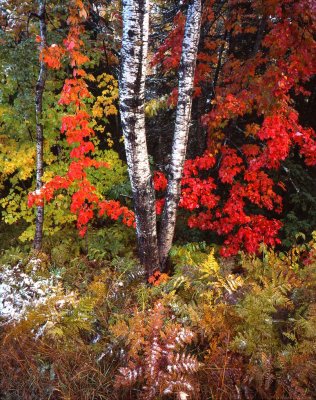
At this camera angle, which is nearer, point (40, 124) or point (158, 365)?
point (158, 365)

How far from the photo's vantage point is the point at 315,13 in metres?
5.48

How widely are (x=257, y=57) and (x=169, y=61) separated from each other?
1.89 meters

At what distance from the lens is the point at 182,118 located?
18.7ft

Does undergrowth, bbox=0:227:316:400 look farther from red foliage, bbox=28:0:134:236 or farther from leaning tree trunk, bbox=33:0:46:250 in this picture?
leaning tree trunk, bbox=33:0:46:250

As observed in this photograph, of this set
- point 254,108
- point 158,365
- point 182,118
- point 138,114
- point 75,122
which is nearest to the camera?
point 158,365

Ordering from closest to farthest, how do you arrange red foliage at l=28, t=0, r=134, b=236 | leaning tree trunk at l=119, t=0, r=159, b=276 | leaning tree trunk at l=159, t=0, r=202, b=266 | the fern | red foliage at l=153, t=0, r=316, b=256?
the fern < leaning tree trunk at l=119, t=0, r=159, b=276 < leaning tree trunk at l=159, t=0, r=202, b=266 < red foliage at l=153, t=0, r=316, b=256 < red foliage at l=28, t=0, r=134, b=236

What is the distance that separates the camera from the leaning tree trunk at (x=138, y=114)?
4.09 meters

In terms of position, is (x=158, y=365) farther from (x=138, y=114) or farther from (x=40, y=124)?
(x=40, y=124)

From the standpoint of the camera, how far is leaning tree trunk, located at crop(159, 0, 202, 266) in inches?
209

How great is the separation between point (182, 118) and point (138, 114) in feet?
4.35

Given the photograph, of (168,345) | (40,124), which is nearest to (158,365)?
(168,345)

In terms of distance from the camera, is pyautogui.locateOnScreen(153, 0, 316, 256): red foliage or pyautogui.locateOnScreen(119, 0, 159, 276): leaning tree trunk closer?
pyautogui.locateOnScreen(119, 0, 159, 276): leaning tree trunk

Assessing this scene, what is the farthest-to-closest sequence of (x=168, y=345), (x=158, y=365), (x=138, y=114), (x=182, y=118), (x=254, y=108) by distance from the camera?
(x=254, y=108), (x=182, y=118), (x=138, y=114), (x=168, y=345), (x=158, y=365)

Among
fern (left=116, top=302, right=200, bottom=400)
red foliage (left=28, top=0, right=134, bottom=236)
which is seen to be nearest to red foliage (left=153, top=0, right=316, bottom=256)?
red foliage (left=28, top=0, right=134, bottom=236)
